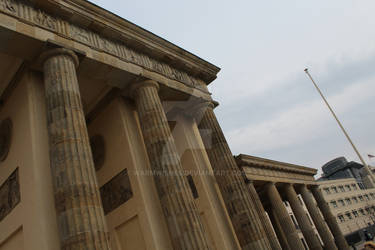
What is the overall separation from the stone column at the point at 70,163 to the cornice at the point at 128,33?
1.72 m

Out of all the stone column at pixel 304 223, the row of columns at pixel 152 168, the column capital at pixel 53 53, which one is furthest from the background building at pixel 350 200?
the column capital at pixel 53 53

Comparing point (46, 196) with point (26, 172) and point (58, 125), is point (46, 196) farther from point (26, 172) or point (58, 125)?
point (58, 125)

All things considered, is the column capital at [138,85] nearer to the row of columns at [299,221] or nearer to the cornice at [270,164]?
the cornice at [270,164]

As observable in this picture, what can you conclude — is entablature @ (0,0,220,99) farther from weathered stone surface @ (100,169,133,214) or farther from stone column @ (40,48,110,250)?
weathered stone surface @ (100,169,133,214)

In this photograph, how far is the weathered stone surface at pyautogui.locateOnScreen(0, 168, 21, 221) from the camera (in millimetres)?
8469

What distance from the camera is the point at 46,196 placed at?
7.38 meters

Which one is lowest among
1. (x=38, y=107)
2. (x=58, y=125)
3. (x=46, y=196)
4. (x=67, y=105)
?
(x=46, y=196)

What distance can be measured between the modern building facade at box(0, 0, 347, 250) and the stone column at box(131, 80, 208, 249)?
4 cm

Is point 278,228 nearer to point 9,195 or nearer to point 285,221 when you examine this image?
point 285,221

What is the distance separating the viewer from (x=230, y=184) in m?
12.2

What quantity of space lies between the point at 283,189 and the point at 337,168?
56138mm

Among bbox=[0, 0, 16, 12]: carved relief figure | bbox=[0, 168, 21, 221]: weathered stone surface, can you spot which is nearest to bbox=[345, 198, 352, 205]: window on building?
bbox=[0, 168, 21, 221]: weathered stone surface

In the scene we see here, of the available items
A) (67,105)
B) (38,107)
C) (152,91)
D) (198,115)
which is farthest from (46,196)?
(198,115)

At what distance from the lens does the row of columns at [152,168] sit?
6426 millimetres
